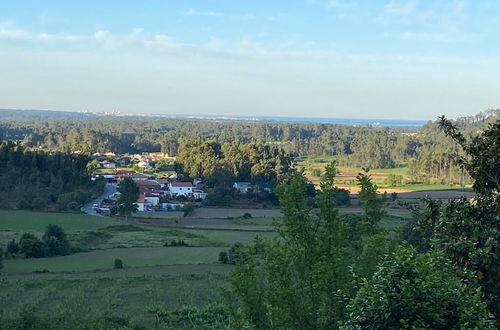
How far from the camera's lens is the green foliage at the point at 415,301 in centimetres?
552

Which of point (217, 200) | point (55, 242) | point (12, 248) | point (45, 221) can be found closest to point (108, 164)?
point (217, 200)

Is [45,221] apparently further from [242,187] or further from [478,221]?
[478,221]

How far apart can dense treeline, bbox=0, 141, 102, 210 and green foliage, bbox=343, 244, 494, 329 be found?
52.4 m

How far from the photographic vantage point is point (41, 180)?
6134cm

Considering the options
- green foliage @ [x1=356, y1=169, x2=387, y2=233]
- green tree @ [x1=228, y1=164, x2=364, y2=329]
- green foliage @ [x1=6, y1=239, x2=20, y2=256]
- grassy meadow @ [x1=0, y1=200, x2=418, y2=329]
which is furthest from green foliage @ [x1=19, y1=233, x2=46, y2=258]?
green foliage @ [x1=356, y1=169, x2=387, y2=233]

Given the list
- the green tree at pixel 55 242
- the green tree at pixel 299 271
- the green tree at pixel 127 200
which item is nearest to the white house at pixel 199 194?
the green tree at pixel 127 200

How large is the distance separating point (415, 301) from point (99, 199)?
61.1 meters

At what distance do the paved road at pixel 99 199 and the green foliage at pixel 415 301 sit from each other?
5082 centimetres

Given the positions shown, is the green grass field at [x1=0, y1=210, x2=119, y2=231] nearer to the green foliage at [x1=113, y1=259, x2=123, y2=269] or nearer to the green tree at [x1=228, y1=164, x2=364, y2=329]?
the green foliage at [x1=113, y1=259, x2=123, y2=269]

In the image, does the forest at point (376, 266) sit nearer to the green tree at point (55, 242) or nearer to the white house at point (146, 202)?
the green tree at point (55, 242)

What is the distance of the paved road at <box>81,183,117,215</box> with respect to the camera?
55.9m

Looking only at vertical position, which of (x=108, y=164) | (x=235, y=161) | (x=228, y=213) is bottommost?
(x=228, y=213)

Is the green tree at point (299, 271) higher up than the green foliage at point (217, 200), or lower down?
higher up

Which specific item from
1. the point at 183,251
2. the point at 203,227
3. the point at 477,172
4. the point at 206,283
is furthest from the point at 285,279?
the point at 203,227
